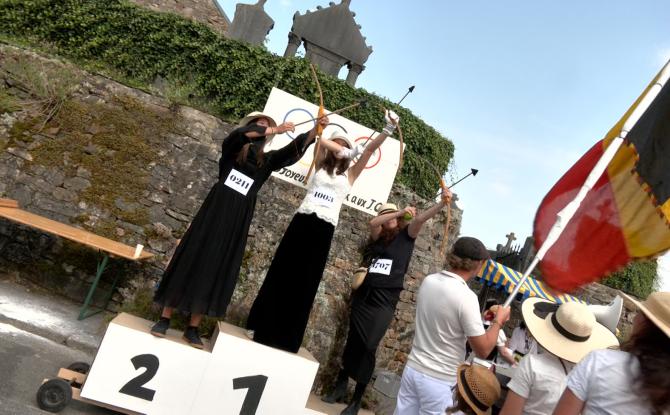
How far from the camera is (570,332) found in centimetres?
222

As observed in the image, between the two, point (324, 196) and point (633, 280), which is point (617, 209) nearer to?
point (324, 196)

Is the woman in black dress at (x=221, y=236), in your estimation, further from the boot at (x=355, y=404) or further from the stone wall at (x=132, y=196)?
the stone wall at (x=132, y=196)

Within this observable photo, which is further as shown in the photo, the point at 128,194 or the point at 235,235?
the point at 128,194

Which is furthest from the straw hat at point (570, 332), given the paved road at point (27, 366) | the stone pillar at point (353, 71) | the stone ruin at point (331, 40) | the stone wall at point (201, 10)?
the stone wall at point (201, 10)

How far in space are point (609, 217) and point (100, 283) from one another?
4.82 m

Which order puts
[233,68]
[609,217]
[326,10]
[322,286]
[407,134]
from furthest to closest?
[326,10]
[407,134]
[233,68]
[322,286]
[609,217]

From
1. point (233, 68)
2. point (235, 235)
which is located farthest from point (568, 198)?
point (233, 68)

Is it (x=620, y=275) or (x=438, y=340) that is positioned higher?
(x=620, y=275)

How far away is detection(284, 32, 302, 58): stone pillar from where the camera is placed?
783cm

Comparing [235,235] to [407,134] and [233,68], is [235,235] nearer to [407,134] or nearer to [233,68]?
[233,68]

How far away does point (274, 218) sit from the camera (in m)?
5.74

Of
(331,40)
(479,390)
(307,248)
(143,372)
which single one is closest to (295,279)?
(307,248)

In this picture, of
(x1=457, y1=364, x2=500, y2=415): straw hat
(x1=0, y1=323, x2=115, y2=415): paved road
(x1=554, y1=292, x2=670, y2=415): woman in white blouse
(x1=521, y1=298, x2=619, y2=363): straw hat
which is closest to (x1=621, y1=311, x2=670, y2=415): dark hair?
(x1=554, y1=292, x2=670, y2=415): woman in white blouse

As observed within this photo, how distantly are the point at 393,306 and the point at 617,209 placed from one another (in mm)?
2003
